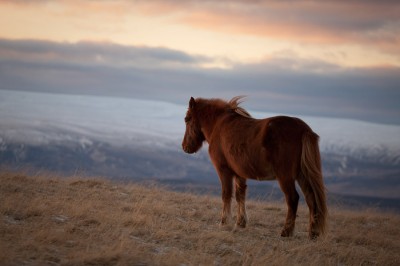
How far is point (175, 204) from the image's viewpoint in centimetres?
1322

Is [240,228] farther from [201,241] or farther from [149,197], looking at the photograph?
[149,197]

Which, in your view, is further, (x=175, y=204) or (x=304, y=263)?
(x=175, y=204)

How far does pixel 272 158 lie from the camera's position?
32.7 ft

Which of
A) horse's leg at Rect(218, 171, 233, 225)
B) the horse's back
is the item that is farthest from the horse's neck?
the horse's back

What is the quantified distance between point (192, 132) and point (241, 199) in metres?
2.46

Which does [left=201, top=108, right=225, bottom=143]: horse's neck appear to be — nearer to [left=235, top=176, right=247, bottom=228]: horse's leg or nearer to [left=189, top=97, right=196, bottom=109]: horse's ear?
[left=189, top=97, right=196, bottom=109]: horse's ear

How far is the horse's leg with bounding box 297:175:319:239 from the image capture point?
1007 cm

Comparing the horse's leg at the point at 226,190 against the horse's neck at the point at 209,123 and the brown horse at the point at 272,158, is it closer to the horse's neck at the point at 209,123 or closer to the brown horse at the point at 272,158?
the brown horse at the point at 272,158

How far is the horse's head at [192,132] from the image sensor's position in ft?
41.5

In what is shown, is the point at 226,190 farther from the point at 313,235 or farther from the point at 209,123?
the point at 313,235

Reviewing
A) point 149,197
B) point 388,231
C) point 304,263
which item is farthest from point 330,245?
point 149,197

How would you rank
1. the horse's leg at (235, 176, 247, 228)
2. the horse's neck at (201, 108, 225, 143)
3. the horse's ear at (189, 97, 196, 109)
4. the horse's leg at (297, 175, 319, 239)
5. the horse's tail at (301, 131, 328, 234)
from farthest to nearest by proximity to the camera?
the horse's ear at (189, 97, 196, 109) < the horse's neck at (201, 108, 225, 143) < the horse's leg at (235, 176, 247, 228) < the horse's leg at (297, 175, 319, 239) < the horse's tail at (301, 131, 328, 234)

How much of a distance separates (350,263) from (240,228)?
270 centimetres

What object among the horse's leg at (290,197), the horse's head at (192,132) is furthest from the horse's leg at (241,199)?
the horse's head at (192,132)
